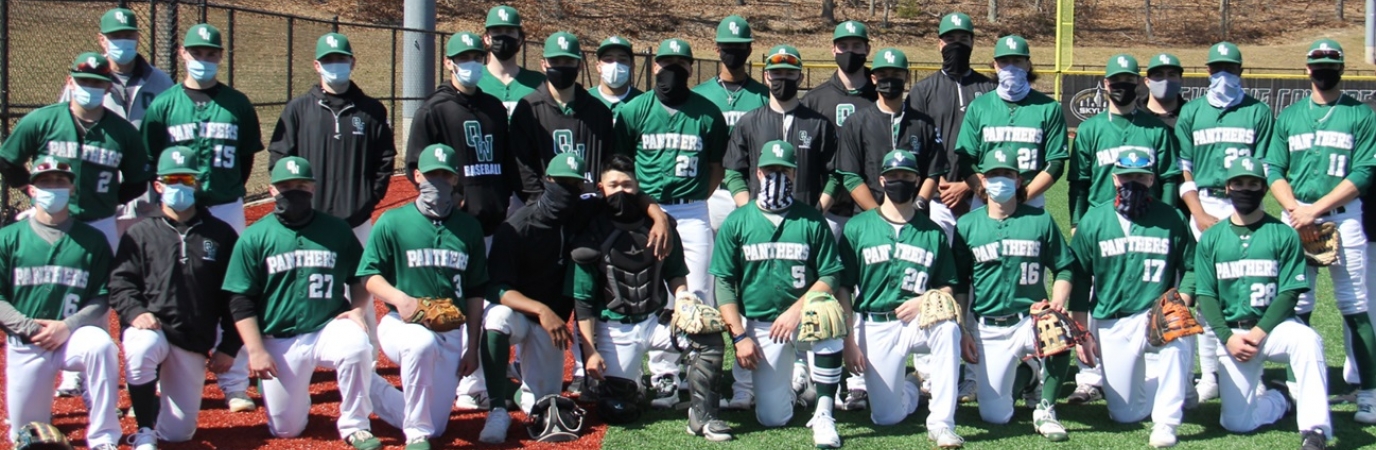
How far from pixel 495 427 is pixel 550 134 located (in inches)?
69.5

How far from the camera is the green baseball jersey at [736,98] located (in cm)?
791

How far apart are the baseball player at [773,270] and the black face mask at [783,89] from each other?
36.4 inches

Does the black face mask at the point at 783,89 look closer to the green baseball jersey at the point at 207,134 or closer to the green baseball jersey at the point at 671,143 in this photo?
the green baseball jersey at the point at 671,143

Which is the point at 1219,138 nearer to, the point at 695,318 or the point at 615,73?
the point at 695,318

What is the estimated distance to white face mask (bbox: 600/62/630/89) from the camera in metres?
7.37

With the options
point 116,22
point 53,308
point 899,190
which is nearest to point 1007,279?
point 899,190

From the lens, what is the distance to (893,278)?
250 inches

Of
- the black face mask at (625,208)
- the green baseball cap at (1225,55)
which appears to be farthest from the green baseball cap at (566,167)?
the green baseball cap at (1225,55)

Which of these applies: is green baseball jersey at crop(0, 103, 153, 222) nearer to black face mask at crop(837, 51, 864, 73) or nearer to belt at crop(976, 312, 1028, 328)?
black face mask at crop(837, 51, 864, 73)

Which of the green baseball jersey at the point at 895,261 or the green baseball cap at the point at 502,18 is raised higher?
the green baseball cap at the point at 502,18

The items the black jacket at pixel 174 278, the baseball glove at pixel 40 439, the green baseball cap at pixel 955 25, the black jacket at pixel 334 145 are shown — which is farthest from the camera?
the green baseball cap at pixel 955 25

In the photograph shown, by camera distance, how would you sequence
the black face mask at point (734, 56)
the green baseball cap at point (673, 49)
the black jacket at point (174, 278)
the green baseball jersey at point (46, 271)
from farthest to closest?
the black face mask at point (734, 56) < the green baseball cap at point (673, 49) < the black jacket at point (174, 278) < the green baseball jersey at point (46, 271)

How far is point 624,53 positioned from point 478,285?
1980mm

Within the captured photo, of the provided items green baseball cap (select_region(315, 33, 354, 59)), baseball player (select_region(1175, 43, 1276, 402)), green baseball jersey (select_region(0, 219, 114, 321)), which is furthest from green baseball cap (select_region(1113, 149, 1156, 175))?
green baseball jersey (select_region(0, 219, 114, 321))
